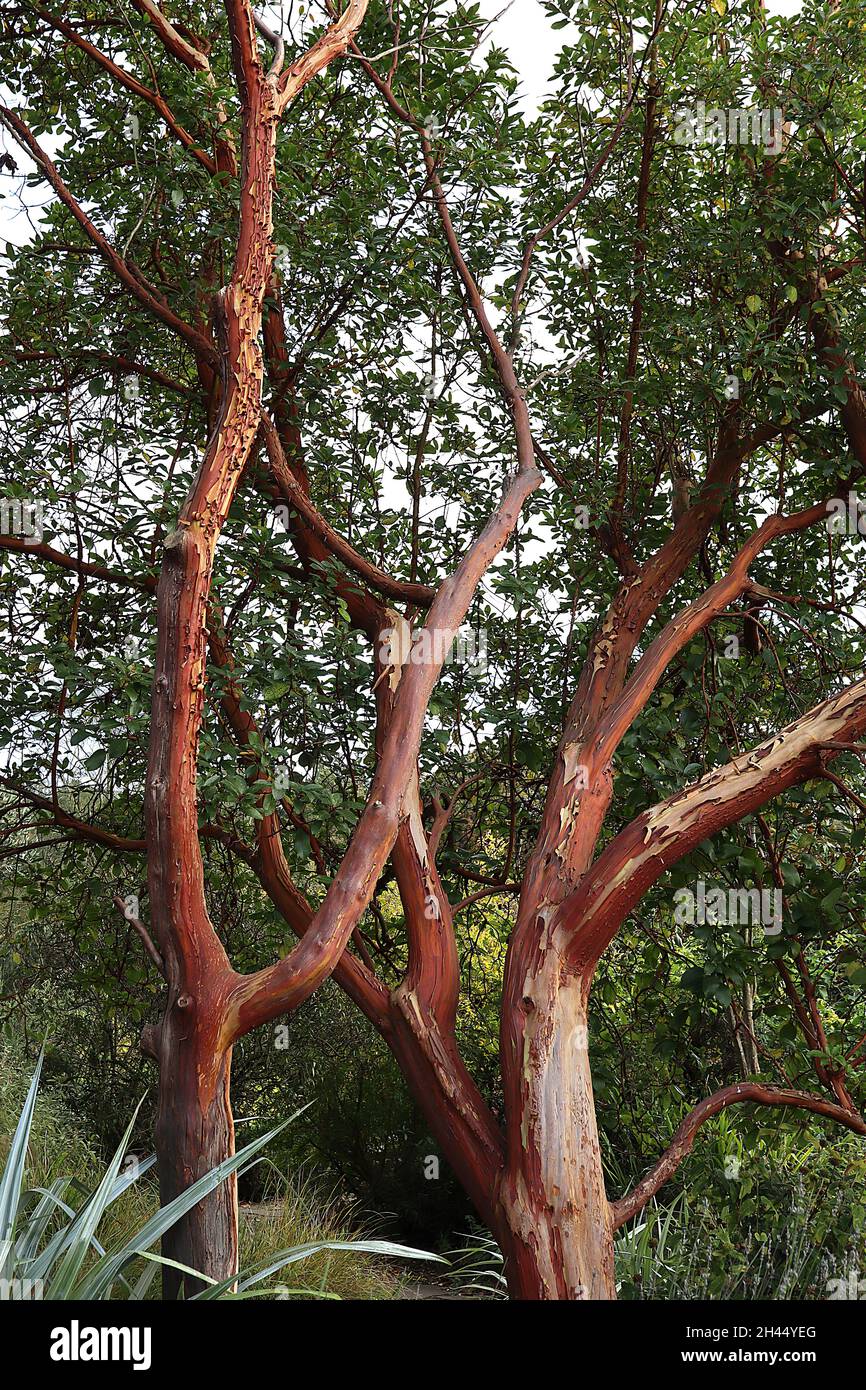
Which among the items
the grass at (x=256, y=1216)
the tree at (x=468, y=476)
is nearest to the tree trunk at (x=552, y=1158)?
the tree at (x=468, y=476)

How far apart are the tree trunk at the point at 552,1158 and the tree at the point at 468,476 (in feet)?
0.03

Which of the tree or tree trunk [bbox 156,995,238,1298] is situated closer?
tree trunk [bbox 156,995,238,1298]

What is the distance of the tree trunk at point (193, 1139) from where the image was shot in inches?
99.3

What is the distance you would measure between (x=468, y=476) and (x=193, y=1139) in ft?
9.88

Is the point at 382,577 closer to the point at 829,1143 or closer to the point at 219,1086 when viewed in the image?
the point at 219,1086

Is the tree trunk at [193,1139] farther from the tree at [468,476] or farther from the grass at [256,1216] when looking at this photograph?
the grass at [256,1216]

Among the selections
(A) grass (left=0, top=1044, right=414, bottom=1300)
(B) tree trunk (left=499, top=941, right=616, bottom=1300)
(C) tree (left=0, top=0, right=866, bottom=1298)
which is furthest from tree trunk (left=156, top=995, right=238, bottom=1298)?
(A) grass (left=0, top=1044, right=414, bottom=1300)

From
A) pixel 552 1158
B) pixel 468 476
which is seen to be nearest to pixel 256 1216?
pixel 552 1158

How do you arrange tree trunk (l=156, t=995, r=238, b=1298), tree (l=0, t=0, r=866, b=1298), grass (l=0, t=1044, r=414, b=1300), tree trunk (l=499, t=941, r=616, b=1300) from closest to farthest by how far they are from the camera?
tree trunk (l=156, t=995, r=238, b=1298) < tree trunk (l=499, t=941, r=616, b=1300) < tree (l=0, t=0, r=866, b=1298) < grass (l=0, t=1044, r=414, b=1300)

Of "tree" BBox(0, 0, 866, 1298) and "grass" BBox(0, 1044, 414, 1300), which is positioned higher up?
"tree" BBox(0, 0, 866, 1298)

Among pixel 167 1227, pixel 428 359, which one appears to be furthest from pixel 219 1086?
pixel 428 359

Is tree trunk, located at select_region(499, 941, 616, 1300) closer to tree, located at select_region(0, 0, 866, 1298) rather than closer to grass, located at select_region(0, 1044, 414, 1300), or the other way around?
tree, located at select_region(0, 0, 866, 1298)

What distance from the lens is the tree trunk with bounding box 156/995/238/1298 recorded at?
2521mm

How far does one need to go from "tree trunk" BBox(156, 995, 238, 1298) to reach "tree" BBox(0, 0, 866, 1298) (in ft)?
1.89
